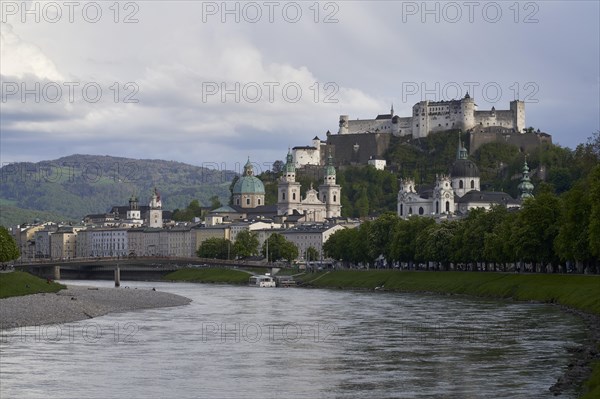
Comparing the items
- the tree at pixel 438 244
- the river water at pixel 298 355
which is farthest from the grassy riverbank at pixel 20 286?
the tree at pixel 438 244

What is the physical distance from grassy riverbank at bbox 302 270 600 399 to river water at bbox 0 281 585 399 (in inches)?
83.2

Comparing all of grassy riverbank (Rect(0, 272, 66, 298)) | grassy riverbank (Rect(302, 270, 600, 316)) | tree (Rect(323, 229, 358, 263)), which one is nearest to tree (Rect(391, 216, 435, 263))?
grassy riverbank (Rect(302, 270, 600, 316))

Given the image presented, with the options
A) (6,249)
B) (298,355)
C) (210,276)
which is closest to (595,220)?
(298,355)

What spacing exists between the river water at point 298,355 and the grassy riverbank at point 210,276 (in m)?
80.8

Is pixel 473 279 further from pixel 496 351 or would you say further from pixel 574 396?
pixel 574 396

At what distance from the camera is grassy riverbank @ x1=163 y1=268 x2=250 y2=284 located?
554ft

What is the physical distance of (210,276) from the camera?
17475cm

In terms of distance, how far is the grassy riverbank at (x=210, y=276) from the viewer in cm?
16875

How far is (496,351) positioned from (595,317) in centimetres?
1495

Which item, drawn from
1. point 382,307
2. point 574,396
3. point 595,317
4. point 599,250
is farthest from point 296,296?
point 574,396

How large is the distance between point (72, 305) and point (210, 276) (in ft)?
287

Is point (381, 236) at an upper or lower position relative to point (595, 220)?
upper

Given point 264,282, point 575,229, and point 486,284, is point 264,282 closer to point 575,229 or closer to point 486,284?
point 486,284

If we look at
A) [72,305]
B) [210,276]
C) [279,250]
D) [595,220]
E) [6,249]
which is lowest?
[72,305]
